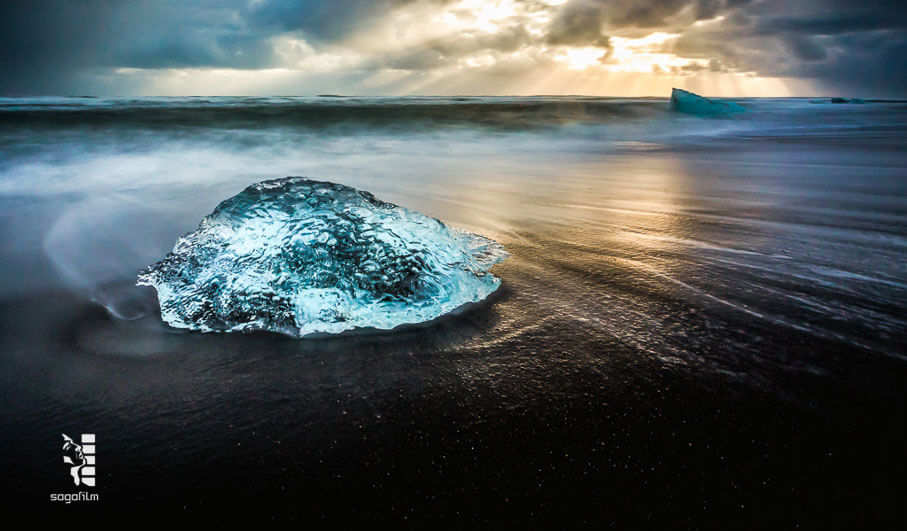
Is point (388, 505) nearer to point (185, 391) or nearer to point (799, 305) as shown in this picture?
point (185, 391)

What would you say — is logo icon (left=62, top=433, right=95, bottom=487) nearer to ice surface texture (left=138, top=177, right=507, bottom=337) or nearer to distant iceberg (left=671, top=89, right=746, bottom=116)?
ice surface texture (left=138, top=177, right=507, bottom=337)

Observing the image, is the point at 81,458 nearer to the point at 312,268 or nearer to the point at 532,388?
the point at 312,268

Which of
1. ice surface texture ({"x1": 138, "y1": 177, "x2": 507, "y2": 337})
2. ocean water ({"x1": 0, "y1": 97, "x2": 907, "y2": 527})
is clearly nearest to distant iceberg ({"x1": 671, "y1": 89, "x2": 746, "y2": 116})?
ocean water ({"x1": 0, "y1": 97, "x2": 907, "y2": 527})

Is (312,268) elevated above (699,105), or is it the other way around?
(699,105)

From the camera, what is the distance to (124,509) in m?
1.27

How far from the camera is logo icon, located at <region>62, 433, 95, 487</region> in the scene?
1.37m

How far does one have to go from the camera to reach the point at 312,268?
2.43 meters

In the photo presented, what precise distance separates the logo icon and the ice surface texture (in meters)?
0.73

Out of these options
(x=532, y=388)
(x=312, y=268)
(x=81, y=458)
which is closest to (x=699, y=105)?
(x=312, y=268)

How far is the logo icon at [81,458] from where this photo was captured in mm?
1370

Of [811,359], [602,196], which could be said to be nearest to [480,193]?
[602,196]

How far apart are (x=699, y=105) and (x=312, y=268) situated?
26.2 meters

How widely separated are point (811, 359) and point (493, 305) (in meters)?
1.36

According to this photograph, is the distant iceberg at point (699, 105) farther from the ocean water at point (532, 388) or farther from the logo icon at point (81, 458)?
the logo icon at point (81, 458)
